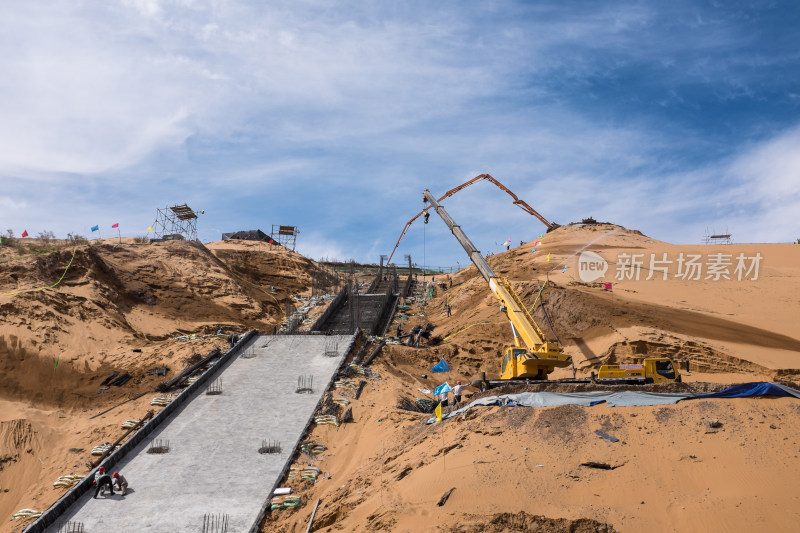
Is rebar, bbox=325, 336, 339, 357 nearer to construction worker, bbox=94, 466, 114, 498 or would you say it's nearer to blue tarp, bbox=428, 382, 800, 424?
blue tarp, bbox=428, 382, 800, 424

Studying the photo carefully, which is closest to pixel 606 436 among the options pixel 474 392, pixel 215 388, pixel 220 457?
pixel 474 392

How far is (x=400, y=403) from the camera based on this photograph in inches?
840

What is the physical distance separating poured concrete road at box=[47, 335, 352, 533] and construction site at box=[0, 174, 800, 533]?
0.27 ft

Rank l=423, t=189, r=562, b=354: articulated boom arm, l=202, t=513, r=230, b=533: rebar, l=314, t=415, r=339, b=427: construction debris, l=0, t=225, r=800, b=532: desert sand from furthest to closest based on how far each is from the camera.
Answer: l=423, t=189, r=562, b=354: articulated boom arm
l=314, t=415, r=339, b=427: construction debris
l=202, t=513, r=230, b=533: rebar
l=0, t=225, r=800, b=532: desert sand

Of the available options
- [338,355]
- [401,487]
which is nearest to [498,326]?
[338,355]

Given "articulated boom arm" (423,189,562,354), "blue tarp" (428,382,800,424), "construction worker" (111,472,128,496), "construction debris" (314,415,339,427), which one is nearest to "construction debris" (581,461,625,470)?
"blue tarp" (428,382,800,424)

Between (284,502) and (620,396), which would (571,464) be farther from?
(284,502)

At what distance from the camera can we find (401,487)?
1255 cm

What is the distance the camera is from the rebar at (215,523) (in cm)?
1349

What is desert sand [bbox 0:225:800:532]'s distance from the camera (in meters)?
10.6

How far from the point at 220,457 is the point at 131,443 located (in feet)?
9.75

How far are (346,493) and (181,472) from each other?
17.8ft

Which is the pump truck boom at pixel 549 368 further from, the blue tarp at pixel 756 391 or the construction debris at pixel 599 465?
the construction debris at pixel 599 465

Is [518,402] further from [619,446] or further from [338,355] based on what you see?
[338,355]
